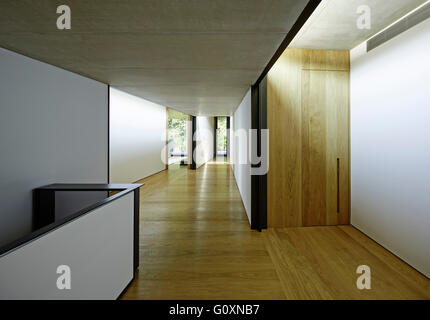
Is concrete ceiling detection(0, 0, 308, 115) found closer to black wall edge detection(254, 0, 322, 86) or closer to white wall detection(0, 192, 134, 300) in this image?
black wall edge detection(254, 0, 322, 86)

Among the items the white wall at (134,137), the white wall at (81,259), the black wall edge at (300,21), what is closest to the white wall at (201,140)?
the white wall at (134,137)

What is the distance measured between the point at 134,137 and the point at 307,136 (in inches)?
192

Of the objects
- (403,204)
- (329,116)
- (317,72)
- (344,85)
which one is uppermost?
(317,72)

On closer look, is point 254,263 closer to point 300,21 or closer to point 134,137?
point 300,21

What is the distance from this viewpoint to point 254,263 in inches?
84.8

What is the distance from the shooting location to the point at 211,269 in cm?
205

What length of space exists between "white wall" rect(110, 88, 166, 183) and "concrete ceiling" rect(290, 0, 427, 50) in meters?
4.35

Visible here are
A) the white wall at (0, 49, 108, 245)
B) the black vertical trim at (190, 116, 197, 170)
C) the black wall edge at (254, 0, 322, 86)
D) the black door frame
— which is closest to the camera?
the black wall edge at (254, 0, 322, 86)

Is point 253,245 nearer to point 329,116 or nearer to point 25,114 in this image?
point 329,116

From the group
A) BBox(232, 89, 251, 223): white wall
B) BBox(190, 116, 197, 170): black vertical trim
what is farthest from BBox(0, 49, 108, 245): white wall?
BBox(190, 116, 197, 170): black vertical trim

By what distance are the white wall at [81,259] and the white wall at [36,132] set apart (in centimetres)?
100

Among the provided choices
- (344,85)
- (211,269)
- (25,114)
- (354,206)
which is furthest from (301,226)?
(25,114)

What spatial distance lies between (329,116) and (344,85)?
0.52m

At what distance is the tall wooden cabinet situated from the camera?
301 centimetres
